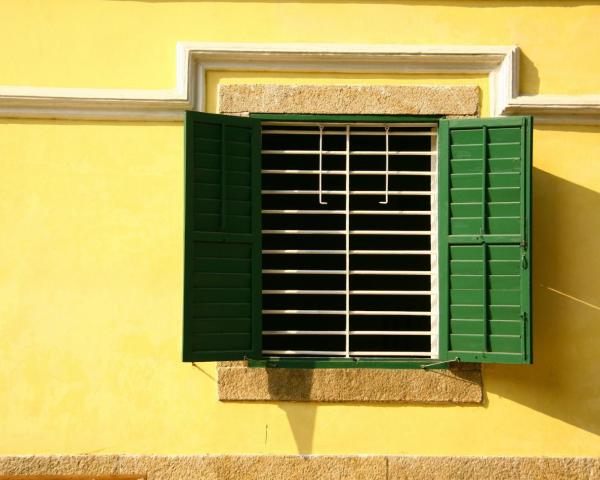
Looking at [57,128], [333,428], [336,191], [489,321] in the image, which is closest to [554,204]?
[489,321]

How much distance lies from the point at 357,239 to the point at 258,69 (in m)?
1.33

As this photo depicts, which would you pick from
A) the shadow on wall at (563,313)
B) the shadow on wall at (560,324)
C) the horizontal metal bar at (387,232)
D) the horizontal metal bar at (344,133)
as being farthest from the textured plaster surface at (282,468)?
the horizontal metal bar at (344,133)

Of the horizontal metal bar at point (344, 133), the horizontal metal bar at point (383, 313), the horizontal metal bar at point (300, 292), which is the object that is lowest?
the horizontal metal bar at point (383, 313)

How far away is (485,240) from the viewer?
6941 mm

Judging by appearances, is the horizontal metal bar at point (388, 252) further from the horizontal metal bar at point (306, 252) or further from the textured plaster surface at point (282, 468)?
the textured plaster surface at point (282, 468)

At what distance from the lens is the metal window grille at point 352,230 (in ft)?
24.0

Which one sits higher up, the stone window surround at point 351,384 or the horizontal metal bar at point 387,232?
the horizontal metal bar at point 387,232

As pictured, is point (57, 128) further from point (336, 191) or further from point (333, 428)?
point (333, 428)

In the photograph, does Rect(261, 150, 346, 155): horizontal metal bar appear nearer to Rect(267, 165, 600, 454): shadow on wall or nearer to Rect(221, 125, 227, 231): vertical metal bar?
Rect(221, 125, 227, 231): vertical metal bar

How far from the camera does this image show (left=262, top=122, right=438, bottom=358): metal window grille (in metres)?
7.33

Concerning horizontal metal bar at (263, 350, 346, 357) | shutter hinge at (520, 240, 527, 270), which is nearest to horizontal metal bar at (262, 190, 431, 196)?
shutter hinge at (520, 240, 527, 270)

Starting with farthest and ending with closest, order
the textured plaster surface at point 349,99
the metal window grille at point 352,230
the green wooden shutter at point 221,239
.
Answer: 1. the metal window grille at point 352,230
2. the textured plaster surface at point 349,99
3. the green wooden shutter at point 221,239

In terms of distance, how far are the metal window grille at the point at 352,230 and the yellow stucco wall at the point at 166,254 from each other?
1.45ft

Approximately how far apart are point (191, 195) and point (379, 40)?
5.47 feet
